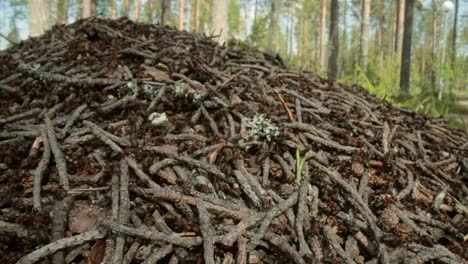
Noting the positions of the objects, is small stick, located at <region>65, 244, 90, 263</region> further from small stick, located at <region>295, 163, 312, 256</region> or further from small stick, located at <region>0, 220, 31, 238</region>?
small stick, located at <region>295, 163, 312, 256</region>

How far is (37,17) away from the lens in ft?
20.0

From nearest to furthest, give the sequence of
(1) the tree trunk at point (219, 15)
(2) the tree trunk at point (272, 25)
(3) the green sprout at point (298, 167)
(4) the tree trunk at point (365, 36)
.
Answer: (3) the green sprout at point (298, 167) → (1) the tree trunk at point (219, 15) → (4) the tree trunk at point (365, 36) → (2) the tree trunk at point (272, 25)

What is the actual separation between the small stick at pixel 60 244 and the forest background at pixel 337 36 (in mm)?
2559

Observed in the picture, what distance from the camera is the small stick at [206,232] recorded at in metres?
1.35

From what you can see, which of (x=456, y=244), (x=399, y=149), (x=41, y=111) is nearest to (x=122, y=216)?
(x=41, y=111)

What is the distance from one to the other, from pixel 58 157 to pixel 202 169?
2.16 feet

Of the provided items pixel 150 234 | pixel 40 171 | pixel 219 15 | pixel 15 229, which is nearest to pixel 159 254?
pixel 150 234

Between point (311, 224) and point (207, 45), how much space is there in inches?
82.1

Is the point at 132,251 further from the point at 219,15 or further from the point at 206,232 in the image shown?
the point at 219,15

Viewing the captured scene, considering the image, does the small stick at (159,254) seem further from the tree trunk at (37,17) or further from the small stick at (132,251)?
the tree trunk at (37,17)

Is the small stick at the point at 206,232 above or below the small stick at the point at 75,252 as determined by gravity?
above

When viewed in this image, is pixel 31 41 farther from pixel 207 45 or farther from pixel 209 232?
pixel 209 232

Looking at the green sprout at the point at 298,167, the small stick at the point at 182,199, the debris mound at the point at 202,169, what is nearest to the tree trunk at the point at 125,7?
the debris mound at the point at 202,169

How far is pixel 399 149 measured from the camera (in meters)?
2.33
